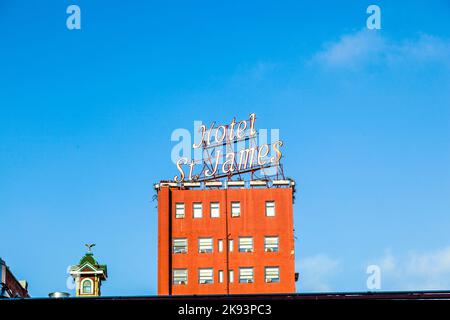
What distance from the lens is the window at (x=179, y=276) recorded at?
121875 millimetres

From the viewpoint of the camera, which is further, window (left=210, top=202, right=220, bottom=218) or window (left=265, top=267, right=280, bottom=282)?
window (left=210, top=202, right=220, bottom=218)

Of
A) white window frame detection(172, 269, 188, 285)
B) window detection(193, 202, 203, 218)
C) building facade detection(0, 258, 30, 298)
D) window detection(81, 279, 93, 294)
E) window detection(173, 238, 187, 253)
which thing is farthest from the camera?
window detection(193, 202, 203, 218)

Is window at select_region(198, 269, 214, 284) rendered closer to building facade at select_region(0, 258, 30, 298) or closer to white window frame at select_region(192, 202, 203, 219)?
white window frame at select_region(192, 202, 203, 219)

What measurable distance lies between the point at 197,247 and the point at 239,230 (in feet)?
18.4

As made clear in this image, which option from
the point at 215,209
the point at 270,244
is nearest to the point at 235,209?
the point at 215,209

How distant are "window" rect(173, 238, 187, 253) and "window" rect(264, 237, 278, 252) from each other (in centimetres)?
→ 995

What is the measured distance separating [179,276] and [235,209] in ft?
35.2

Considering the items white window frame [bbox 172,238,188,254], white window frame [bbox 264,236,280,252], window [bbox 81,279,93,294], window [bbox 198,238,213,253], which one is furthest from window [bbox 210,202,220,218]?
window [bbox 81,279,93,294]

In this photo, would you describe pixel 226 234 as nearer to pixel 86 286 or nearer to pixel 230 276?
pixel 230 276

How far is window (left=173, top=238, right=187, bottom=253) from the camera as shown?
12306 centimetres

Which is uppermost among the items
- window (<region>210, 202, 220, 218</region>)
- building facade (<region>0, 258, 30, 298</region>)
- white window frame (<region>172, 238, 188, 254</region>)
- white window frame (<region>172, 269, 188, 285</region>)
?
window (<region>210, 202, 220, 218</region>)

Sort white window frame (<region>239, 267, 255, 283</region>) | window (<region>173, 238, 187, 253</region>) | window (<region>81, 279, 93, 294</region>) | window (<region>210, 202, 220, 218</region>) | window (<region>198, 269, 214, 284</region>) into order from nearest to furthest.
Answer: window (<region>81, 279, 93, 294</region>) → window (<region>198, 269, 214, 284</region>) → white window frame (<region>239, 267, 255, 283</region>) → window (<region>173, 238, 187, 253</region>) → window (<region>210, 202, 220, 218</region>)
